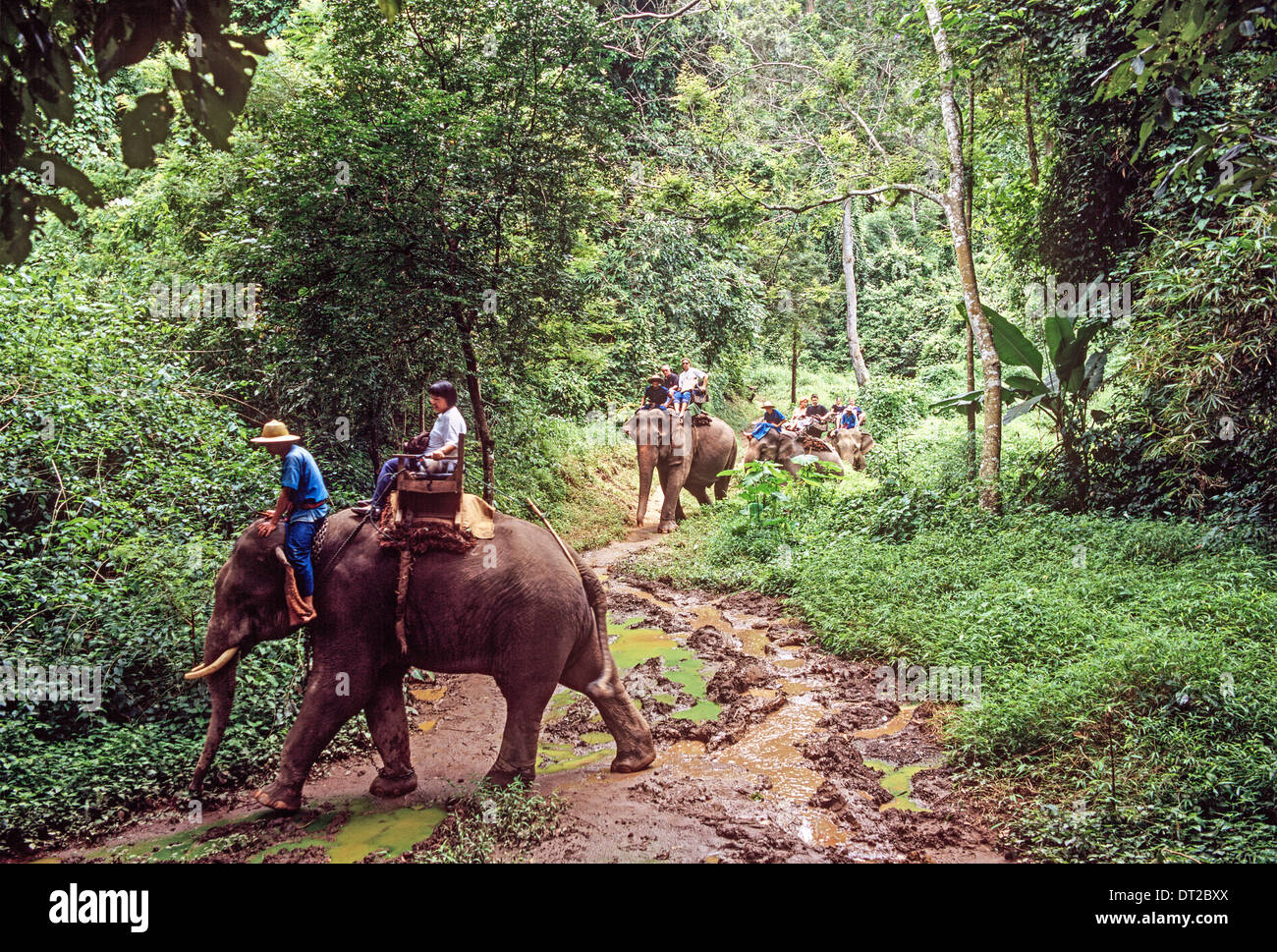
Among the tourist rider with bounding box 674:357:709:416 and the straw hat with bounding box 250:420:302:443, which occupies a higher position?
the tourist rider with bounding box 674:357:709:416

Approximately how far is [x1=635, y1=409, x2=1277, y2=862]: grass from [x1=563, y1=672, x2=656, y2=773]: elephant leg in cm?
207

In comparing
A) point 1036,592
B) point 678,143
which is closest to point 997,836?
point 1036,592

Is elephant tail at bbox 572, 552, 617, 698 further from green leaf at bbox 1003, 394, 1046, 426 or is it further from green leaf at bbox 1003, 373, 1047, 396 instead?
green leaf at bbox 1003, 373, 1047, 396

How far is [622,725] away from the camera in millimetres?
5797

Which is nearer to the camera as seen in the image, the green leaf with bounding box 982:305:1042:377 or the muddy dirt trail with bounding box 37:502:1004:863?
the muddy dirt trail with bounding box 37:502:1004:863

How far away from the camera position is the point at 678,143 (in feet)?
64.3

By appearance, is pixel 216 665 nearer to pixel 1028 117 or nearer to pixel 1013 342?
pixel 1013 342

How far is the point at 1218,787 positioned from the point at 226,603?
5.59 metres

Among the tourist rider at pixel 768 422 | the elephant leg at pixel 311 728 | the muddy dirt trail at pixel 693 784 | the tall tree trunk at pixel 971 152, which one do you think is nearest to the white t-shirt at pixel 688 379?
the tourist rider at pixel 768 422

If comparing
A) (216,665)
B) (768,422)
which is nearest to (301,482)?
(216,665)

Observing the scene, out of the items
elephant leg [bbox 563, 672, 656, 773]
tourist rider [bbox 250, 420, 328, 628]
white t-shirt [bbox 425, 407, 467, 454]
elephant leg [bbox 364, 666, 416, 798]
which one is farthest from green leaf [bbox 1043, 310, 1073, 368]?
tourist rider [bbox 250, 420, 328, 628]

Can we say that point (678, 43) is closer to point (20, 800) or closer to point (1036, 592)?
point (1036, 592)

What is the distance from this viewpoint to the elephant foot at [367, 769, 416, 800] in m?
5.55

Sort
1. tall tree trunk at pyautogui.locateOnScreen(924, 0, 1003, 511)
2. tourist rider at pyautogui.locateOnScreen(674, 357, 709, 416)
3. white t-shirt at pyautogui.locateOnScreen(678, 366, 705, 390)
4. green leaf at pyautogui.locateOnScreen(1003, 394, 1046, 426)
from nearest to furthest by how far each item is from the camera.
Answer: tall tree trunk at pyautogui.locateOnScreen(924, 0, 1003, 511) < green leaf at pyautogui.locateOnScreen(1003, 394, 1046, 426) < tourist rider at pyautogui.locateOnScreen(674, 357, 709, 416) < white t-shirt at pyautogui.locateOnScreen(678, 366, 705, 390)
